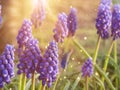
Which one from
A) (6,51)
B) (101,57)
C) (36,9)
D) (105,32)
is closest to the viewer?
(6,51)

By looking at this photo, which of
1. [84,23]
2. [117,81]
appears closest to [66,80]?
[117,81]

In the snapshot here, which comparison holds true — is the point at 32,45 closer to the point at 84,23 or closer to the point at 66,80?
the point at 66,80

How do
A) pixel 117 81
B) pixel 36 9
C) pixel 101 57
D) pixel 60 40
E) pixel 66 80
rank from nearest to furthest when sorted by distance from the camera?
1. pixel 60 40
2. pixel 36 9
3. pixel 66 80
4. pixel 117 81
5. pixel 101 57

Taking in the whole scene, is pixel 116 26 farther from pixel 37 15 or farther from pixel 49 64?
pixel 49 64

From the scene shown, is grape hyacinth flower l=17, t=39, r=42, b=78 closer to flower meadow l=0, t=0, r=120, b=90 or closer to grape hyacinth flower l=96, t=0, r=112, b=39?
flower meadow l=0, t=0, r=120, b=90

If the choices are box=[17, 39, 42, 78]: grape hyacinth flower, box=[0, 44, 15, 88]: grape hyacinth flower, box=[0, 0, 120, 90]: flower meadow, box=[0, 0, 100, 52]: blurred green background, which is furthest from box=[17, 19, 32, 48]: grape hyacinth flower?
box=[0, 0, 100, 52]: blurred green background

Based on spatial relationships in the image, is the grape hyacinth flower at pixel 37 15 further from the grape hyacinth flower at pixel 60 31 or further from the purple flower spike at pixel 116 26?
the purple flower spike at pixel 116 26

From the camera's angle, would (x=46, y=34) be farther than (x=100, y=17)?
Yes
